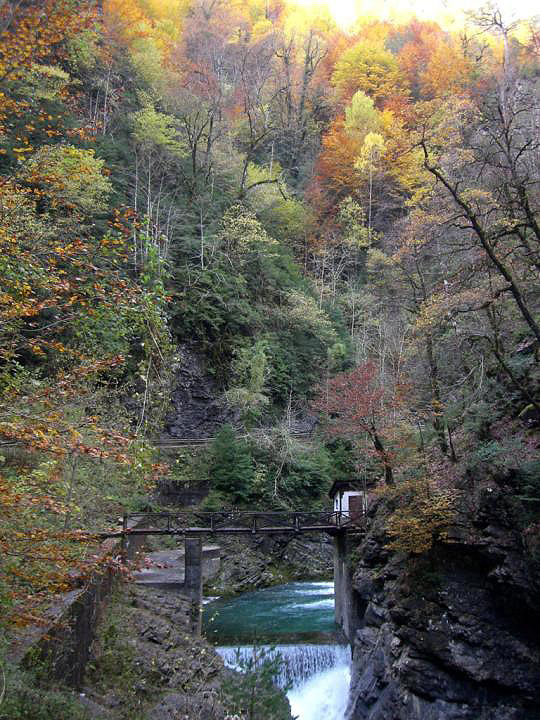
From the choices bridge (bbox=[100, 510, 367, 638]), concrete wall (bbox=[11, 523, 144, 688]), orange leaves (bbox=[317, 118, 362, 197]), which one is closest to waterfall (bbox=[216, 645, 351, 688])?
bridge (bbox=[100, 510, 367, 638])

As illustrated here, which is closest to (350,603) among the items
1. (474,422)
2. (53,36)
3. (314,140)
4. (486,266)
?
(474,422)

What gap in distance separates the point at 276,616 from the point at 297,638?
9.19 feet

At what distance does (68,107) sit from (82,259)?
28309 mm

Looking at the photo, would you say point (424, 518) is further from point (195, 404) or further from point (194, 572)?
point (195, 404)

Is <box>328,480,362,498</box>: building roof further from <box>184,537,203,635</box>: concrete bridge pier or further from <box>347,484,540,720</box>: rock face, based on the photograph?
<box>347,484,540,720</box>: rock face

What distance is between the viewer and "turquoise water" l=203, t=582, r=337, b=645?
17.0m

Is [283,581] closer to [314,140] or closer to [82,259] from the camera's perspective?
[82,259]

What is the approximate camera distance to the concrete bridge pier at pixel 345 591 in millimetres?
17391

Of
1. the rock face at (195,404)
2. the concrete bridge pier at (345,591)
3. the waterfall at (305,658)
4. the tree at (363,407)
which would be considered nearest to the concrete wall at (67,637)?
the waterfall at (305,658)

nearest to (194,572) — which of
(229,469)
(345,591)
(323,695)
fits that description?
(345,591)

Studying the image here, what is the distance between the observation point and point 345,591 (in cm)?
1884

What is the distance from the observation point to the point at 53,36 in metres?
6.47

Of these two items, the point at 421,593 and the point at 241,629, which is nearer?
the point at 421,593

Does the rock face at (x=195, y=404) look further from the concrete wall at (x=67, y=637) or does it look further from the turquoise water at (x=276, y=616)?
the concrete wall at (x=67, y=637)
